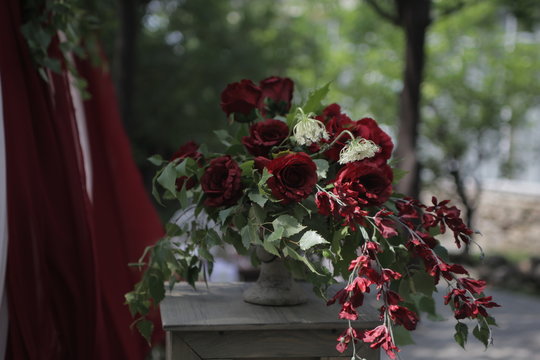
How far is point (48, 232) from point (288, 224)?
93 cm

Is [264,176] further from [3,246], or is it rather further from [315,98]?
[3,246]

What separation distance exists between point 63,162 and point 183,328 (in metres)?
0.86

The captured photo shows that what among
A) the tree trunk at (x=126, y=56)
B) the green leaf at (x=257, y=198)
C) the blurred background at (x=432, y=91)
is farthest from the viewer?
the blurred background at (x=432, y=91)

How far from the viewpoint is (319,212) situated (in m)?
1.76

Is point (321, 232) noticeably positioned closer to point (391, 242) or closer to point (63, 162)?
point (391, 242)

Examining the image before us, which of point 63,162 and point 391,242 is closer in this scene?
point 391,242

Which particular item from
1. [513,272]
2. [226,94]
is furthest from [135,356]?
[513,272]

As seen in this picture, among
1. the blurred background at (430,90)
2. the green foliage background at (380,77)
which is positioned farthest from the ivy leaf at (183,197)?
the green foliage background at (380,77)

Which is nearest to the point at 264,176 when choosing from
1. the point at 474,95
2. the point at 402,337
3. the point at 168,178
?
the point at 168,178

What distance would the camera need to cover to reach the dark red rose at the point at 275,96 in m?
2.11

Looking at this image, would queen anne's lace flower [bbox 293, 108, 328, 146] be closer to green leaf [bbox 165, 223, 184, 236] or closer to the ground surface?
green leaf [bbox 165, 223, 184, 236]

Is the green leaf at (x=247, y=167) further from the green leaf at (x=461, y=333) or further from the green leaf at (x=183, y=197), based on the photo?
the green leaf at (x=461, y=333)

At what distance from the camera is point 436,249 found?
6.10ft

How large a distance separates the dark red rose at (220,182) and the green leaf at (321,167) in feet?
0.67
